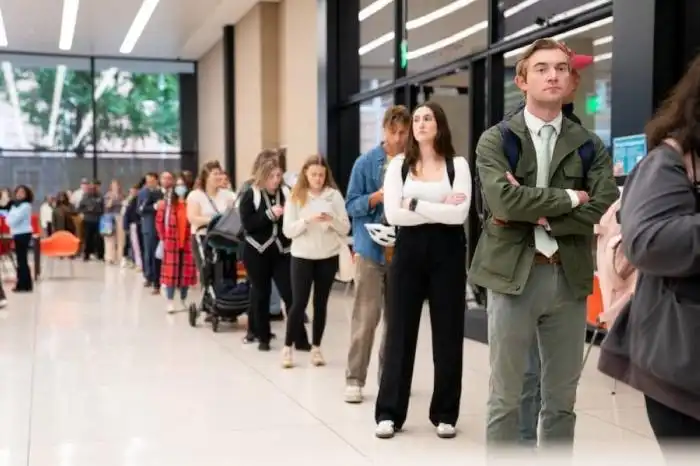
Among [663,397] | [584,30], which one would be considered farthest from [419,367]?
[663,397]

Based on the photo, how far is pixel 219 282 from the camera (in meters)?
7.24

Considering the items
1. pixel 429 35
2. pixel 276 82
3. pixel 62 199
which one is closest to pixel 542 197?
pixel 429 35

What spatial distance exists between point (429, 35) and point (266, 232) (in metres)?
3.95

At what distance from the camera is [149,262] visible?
10812mm

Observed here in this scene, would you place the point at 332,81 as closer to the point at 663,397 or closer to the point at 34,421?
the point at 34,421

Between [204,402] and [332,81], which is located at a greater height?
[332,81]

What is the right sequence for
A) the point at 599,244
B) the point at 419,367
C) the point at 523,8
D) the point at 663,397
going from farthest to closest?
the point at 523,8, the point at 419,367, the point at 599,244, the point at 663,397

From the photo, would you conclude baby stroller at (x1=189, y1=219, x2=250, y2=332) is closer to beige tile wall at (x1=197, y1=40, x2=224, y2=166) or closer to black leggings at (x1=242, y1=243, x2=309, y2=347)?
black leggings at (x1=242, y1=243, x2=309, y2=347)

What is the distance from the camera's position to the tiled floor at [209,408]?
11.8 ft

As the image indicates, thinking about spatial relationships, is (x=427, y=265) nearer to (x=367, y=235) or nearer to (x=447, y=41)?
(x=367, y=235)

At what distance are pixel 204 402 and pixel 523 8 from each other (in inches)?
169

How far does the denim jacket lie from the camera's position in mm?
4348

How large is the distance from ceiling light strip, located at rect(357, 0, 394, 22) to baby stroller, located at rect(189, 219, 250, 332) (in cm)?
405

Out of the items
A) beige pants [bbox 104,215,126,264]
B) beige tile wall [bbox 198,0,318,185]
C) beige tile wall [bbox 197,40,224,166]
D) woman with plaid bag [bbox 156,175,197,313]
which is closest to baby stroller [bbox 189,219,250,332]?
woman with plaid bag [bbox 156,175,197,313]
